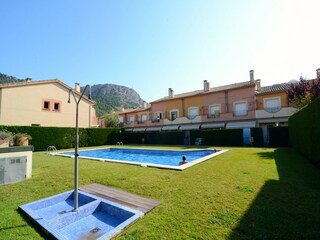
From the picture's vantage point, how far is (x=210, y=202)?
551 centimetres

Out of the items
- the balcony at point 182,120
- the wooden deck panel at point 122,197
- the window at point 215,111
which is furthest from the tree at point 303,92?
the wooden deck panel at point 122,197

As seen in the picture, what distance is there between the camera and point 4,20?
583 inches

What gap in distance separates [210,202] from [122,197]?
9.76ft

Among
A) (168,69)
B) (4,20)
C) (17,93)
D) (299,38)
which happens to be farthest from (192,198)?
(17,93)

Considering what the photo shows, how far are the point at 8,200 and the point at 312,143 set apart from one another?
15.2 meters

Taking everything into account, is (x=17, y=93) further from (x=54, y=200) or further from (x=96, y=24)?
(x=54, y=200)

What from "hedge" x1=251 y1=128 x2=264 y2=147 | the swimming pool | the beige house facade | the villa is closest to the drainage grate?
the swimming pool

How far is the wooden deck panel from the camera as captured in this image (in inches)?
214

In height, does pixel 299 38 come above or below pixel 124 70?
below

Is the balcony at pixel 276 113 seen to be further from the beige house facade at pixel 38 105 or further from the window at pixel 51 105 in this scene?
the window at pixel 51 105

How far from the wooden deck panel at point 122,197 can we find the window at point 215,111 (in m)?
33.0

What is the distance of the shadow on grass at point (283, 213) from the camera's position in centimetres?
376

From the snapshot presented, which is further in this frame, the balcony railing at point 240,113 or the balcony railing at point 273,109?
the balcony railing at point 240,113

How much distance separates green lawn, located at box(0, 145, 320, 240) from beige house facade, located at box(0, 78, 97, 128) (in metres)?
20.3
